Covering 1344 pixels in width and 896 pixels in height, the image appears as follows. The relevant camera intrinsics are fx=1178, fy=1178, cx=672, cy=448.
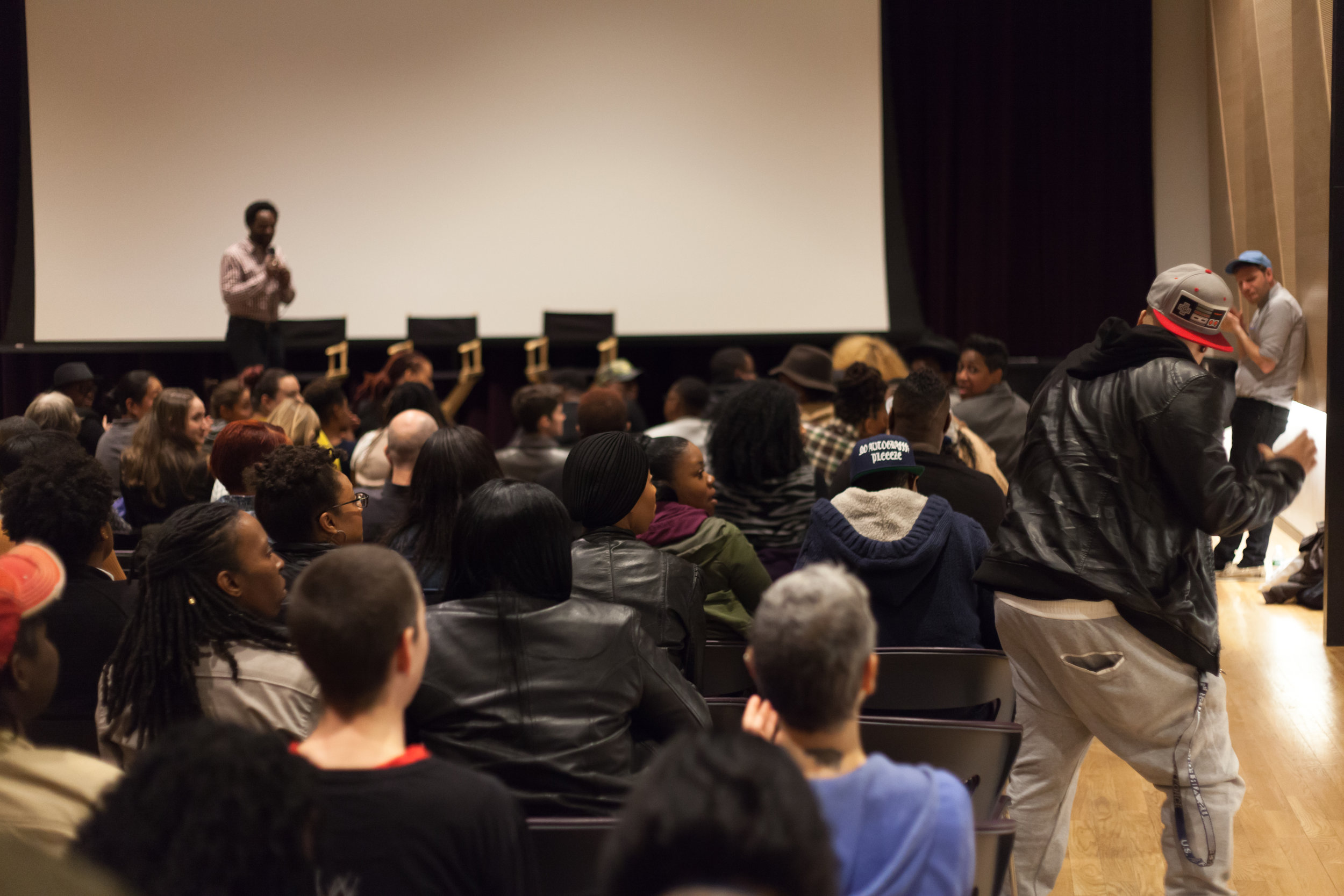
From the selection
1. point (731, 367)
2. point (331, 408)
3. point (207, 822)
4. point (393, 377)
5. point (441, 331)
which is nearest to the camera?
point (207, 822)

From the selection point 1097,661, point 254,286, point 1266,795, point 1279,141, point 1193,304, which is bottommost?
point 1266,795

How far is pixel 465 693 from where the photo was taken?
192 centimetres

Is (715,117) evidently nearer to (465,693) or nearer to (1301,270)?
(1301,270)

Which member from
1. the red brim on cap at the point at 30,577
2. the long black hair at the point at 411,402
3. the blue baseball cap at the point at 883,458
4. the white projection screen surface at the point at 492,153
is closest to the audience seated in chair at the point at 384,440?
the long black hair at the point at 411,402

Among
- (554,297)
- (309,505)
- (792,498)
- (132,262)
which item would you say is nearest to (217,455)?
(309,505)

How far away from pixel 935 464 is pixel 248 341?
5.66m

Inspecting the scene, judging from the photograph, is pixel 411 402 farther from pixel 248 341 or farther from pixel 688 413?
pixel 248 341

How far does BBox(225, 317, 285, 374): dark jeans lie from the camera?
7738 mm

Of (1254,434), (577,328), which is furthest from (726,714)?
(577,328)

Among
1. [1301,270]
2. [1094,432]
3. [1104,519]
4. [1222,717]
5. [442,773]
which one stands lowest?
[1222,717]

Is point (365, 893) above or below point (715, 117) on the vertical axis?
below

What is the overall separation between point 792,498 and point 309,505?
165 cm

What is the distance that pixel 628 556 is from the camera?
103 inches

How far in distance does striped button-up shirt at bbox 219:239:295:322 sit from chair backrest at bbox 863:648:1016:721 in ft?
19.7
